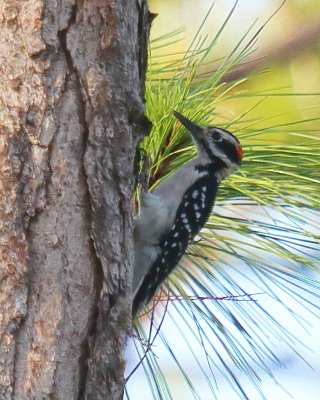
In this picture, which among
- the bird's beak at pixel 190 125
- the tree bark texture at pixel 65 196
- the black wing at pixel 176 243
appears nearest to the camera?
the tree bark texture at pixel 65 196

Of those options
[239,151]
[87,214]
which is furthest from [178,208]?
[87,214]

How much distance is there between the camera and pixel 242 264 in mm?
2393

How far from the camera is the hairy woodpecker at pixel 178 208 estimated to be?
7.79 ft

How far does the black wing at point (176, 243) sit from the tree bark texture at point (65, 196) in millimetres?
697

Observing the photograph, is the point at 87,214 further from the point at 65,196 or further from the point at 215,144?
the point at 215,144

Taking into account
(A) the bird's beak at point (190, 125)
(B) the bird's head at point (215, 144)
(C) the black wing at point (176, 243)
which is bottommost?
(C) the black wing at point (176, 243)

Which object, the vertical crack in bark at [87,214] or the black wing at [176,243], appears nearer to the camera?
the vertical crack in bark at [87,214]

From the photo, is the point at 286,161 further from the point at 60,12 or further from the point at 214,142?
the point at 60,12

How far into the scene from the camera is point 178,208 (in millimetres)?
2709

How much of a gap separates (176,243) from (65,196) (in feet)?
2.96

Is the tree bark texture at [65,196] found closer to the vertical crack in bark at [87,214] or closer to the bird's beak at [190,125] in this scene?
the vertical crack in bark at [87,214]

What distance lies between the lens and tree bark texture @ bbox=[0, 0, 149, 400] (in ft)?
4.96

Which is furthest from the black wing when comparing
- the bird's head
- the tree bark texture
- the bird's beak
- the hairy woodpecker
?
the tree bark texture

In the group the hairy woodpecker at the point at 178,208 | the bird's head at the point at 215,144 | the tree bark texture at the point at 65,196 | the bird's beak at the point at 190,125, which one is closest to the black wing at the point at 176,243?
the hairy woodpecker at the point at 178,208
